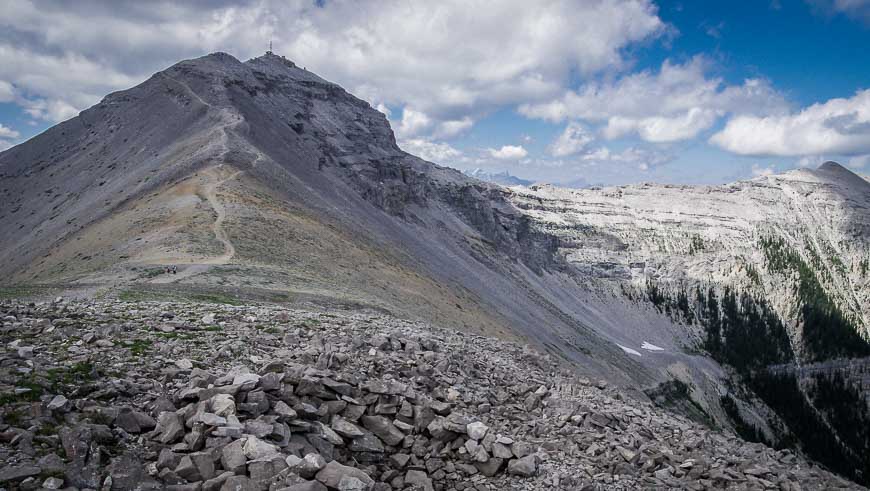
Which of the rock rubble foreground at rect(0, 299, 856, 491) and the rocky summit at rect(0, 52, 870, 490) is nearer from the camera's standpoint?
the rock rubble foreground at rect(0, 299, 856, 491)

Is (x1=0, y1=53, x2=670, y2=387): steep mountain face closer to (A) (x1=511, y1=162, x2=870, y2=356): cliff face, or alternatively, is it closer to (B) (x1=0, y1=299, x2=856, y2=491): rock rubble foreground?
(B) (x1=0, y1=299, x2=856, y2=491): rock rubble foreground

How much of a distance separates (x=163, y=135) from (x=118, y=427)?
73.6 metres

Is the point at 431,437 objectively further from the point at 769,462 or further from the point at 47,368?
the point at 769,462

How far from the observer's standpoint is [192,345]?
13.7 m

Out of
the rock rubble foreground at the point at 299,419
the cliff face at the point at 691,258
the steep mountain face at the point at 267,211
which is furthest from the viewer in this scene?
the cliff face at the point at 691,258

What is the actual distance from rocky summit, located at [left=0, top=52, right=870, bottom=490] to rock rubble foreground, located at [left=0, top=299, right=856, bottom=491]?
5 cm

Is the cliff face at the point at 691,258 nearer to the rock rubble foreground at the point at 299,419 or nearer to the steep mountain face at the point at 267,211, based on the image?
the steep mountain face at the point at 267,211

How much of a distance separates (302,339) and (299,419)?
5446mm

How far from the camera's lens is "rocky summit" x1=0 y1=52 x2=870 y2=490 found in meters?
9.44

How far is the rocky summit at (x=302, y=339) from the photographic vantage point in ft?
31.0

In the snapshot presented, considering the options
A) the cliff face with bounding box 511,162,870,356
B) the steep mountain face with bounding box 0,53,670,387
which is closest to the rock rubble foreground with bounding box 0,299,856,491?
the steep mountain face with bounding box 0,53,670,387

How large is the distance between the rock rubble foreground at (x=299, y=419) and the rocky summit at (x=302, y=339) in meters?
0.05

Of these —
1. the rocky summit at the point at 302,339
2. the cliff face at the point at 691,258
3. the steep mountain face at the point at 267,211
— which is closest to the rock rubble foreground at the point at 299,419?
the rocky summit at the point at 302,339

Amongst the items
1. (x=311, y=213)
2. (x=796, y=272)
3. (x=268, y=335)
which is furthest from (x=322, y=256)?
(x=796, y=272)
